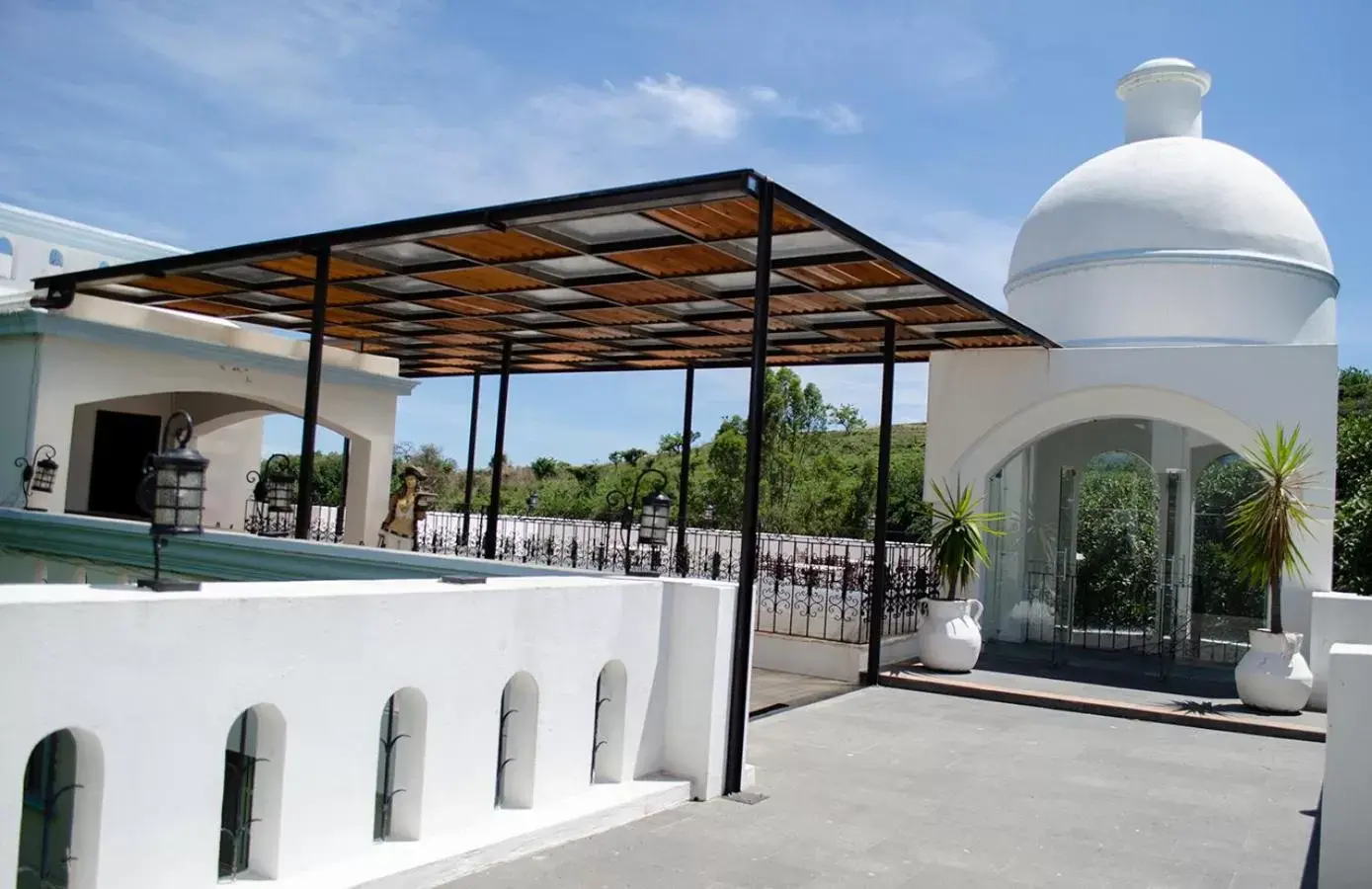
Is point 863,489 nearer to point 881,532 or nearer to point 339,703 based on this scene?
point 881,532

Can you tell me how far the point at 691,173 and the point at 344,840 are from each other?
4159 mm

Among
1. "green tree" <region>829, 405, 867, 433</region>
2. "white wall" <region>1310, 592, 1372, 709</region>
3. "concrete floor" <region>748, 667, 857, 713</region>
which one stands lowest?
"concrete floor" <region>748, 667, 857, 713</region>

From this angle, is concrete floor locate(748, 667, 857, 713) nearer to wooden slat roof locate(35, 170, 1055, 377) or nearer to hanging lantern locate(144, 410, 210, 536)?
wooden slat roof locate(35, 170, 1055, 377)

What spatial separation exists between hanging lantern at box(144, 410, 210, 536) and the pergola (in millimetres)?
2887

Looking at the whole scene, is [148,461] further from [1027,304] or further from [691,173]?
[1027,304]

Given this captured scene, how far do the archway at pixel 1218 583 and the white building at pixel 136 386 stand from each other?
1076cm

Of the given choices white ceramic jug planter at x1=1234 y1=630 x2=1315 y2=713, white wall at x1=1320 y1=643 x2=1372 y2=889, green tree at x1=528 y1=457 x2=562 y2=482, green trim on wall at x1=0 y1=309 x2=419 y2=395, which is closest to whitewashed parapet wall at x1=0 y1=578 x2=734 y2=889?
white wall at x1=1320 y1=643 x2=1372 y2=889

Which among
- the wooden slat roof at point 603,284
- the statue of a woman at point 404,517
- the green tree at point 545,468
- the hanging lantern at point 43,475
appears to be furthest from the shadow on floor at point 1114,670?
the green tree at point 545,468

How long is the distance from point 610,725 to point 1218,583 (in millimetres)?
9682

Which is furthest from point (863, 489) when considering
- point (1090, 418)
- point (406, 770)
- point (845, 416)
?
point (406, 770)

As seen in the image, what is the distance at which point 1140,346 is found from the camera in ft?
40.8

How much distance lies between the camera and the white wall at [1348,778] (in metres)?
4.73

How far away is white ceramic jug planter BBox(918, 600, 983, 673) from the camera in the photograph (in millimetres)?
11195

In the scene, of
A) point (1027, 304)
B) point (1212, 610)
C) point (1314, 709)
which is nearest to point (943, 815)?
point (1314, 709)
